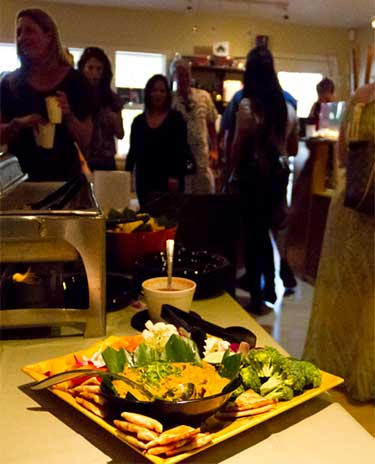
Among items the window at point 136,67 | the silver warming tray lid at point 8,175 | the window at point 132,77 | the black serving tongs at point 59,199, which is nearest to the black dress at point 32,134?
the window at point 132,77

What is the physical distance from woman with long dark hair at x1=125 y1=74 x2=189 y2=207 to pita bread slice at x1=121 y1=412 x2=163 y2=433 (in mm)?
1813

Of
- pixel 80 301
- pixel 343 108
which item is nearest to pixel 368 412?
pixel 343 108

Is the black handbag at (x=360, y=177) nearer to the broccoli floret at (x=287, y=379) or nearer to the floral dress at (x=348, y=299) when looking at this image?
the floral dress at (x=348, y=299)

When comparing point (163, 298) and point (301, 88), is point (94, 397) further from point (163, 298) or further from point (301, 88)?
point (301, 88)

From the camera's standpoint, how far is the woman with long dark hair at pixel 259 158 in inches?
98.0

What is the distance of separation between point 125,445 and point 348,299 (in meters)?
1.50

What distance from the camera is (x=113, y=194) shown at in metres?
1.67

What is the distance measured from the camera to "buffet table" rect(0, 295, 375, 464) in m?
0.51

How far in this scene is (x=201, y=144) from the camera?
276cm

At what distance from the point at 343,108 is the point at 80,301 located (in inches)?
58.9

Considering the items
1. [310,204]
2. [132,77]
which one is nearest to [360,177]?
[310,204]

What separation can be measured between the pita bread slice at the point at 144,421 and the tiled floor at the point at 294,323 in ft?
4.63

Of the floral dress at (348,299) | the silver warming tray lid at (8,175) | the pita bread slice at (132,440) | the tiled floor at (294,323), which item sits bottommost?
the tiled floor at (294,323)

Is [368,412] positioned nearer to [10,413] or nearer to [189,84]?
[10,413]
